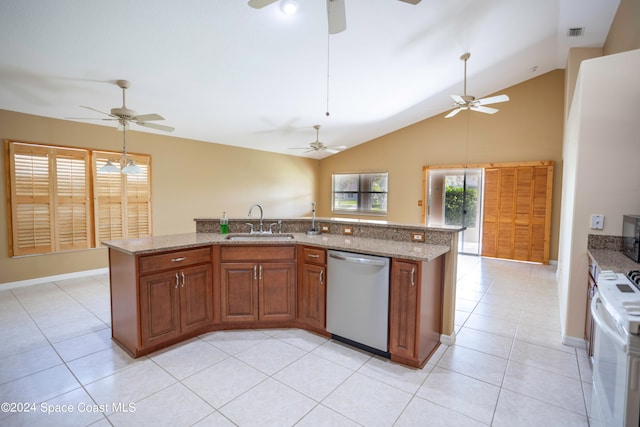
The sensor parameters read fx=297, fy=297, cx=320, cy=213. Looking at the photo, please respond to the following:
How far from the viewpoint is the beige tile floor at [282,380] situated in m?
1.83

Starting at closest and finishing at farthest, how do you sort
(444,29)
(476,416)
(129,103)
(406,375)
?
(476,416)
(406,375)
(444,29)
(129,103)

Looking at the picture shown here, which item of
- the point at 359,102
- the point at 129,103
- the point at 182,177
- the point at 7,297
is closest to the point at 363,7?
the point at 359,102

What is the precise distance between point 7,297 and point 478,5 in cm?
684

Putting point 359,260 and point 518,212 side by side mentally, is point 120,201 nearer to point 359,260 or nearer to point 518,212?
point 359,260

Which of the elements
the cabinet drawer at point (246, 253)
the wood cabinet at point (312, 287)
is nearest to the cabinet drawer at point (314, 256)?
the wood cabinet at point (312, 287)

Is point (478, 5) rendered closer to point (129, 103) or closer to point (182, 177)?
point (129, 103)

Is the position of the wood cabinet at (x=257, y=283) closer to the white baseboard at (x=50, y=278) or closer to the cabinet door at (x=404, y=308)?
the cabinet door at (x=404, y=308)

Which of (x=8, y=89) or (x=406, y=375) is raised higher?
(x=8, y=89)

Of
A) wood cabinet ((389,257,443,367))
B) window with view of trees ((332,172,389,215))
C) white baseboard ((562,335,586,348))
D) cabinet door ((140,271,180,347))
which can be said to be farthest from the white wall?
window with view of trees ((332,172,389,215))

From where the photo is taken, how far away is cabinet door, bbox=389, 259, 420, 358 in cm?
229

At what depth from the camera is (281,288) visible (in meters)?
2.93

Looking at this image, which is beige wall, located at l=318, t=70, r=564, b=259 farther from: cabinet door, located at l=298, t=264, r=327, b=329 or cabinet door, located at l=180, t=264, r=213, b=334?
cabinet door, located at l=180, t=264, r=213, b=334

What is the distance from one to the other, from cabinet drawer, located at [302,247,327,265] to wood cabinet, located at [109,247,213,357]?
916 mm

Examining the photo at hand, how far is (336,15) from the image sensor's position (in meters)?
1.98
